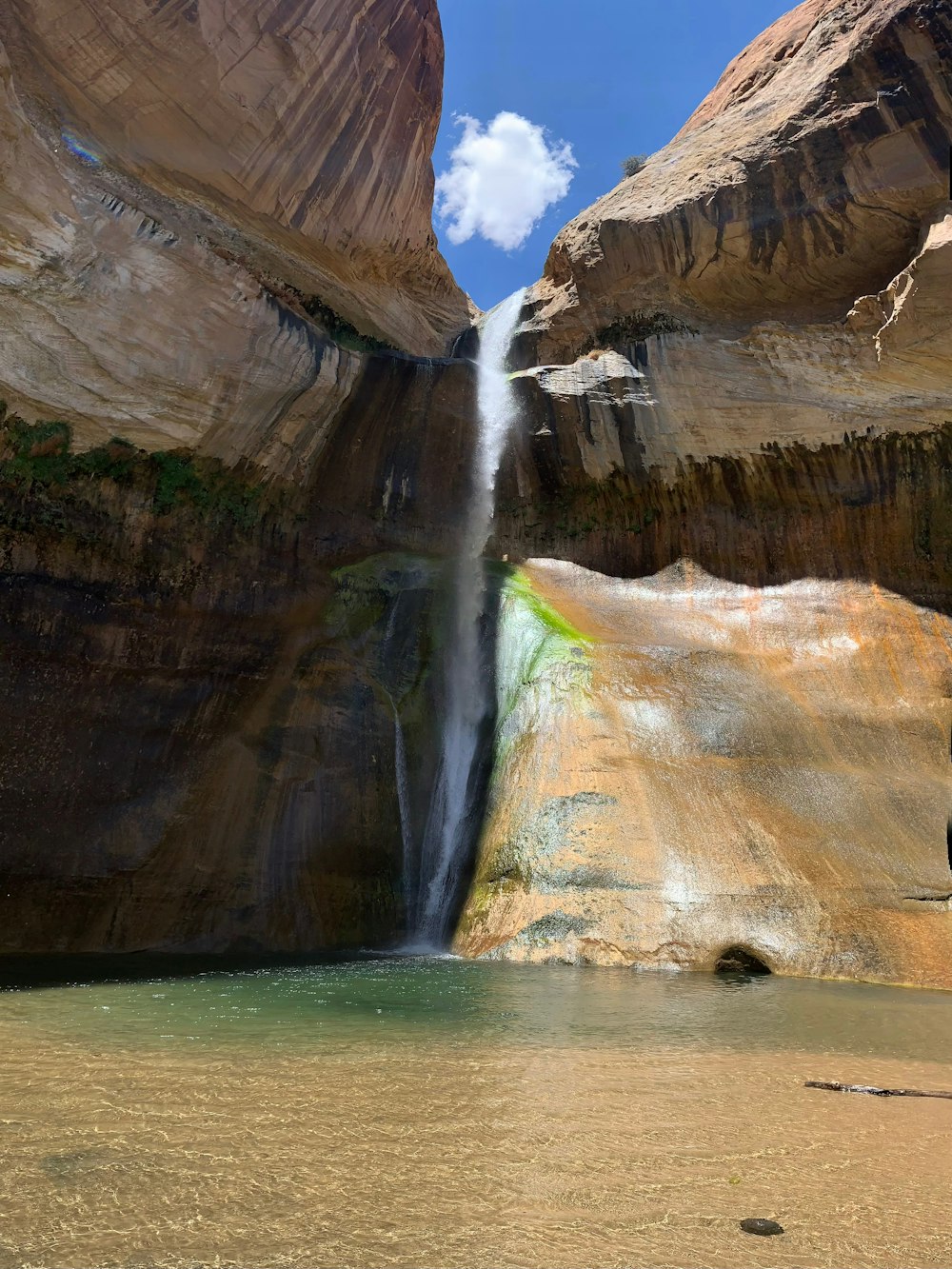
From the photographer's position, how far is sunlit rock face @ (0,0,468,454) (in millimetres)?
11234

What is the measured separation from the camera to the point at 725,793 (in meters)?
10.4

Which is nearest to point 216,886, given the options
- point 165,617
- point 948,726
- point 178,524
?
point 165,617

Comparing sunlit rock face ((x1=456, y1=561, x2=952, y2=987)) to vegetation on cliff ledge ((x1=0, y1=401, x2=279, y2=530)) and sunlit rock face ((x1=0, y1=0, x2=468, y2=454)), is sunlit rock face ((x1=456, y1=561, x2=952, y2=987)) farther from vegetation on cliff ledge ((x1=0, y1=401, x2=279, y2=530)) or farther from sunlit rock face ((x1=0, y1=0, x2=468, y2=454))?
sunlit rock face ((x1=0, y1=0, x2=468, y2=454))

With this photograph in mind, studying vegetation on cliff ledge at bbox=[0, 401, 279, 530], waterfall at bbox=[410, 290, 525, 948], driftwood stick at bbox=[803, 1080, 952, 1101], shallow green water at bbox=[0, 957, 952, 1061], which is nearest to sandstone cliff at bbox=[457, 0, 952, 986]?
waterfall at bbox=[410, 290, 525, 948]

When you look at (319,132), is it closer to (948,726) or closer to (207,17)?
(207,17)

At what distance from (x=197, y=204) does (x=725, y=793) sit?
1365cm

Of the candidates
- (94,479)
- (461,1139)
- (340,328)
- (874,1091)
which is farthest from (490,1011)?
(340,328)

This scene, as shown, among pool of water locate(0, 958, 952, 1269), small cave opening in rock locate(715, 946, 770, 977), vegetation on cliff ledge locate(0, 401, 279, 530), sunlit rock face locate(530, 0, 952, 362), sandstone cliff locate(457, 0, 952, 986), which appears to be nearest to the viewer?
pool of water locate(0, 958, 952, 1269)

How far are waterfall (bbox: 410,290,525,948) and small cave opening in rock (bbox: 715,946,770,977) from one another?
11.4 feet

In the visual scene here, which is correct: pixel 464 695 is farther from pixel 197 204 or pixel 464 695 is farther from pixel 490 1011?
pixel 197 204

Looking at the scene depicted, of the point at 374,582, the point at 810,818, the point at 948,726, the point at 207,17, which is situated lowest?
the point at 810,818

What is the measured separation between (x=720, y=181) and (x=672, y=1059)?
16.1 m

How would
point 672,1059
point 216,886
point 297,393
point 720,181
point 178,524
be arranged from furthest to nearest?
1. point 720,181
2. point 297,393
3. point 178,524
4. point 216,886
5. point 672,1059

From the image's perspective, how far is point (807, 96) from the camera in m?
15.4
